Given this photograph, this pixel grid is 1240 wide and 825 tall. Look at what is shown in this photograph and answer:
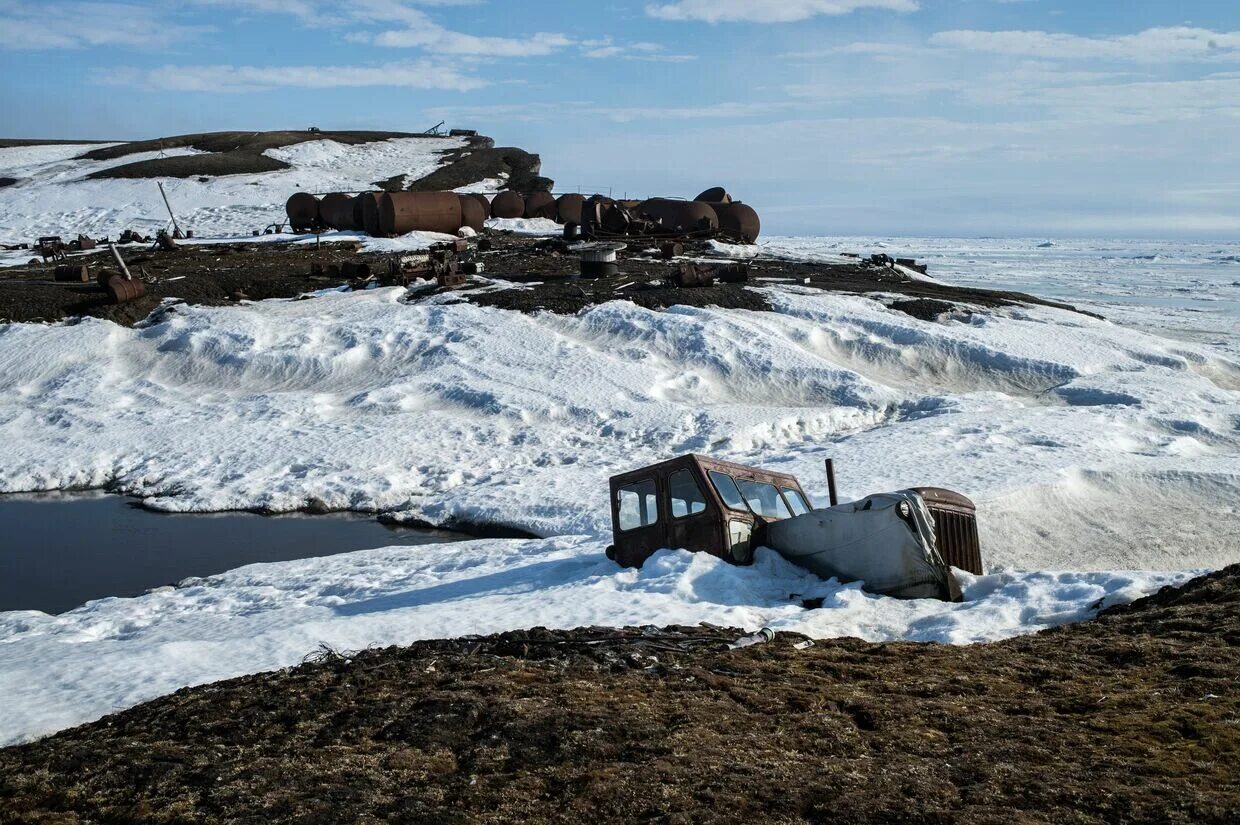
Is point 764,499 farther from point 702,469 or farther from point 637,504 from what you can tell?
point 637,504

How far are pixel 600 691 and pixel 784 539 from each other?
15.0ft

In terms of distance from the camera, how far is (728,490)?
11648 millimetres

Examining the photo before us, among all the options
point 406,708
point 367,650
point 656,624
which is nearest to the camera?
point 406,708

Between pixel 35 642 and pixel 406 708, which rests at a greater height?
pixel 406 708

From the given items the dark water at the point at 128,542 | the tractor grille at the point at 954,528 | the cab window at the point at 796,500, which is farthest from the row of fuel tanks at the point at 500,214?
the tractor grille at the point at 954,528

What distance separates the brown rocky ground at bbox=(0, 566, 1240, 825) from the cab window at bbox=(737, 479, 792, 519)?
3.31 metres

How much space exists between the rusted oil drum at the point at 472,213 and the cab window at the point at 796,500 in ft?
107

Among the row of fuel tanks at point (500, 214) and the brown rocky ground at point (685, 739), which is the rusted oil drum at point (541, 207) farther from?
the brown rocky ground at point (685, 739)

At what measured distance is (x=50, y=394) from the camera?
2238 centimetres

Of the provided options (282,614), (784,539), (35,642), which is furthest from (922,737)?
(35,642)

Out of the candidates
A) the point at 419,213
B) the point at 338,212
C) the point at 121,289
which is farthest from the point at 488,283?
the point at 338,212

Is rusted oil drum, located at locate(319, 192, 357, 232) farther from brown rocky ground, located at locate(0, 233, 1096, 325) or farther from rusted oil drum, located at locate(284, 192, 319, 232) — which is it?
brown rocky ground, located at locate(0, 233, 1096, 325)

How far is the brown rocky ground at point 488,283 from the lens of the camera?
87.2 ft

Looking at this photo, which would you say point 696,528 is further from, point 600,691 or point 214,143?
point 214,143
